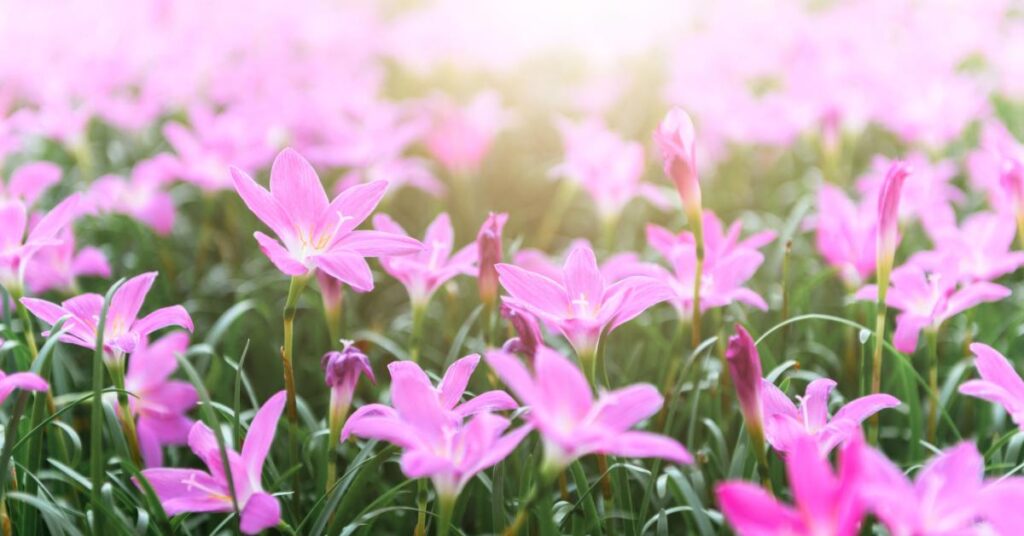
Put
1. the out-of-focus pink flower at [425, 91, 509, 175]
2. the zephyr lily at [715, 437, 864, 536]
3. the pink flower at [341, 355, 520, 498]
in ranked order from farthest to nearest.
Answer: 1. the out-of-focus pink flower at [425, 91, 509, 175]
2. the pink flower at [341, 355, 520, 498]
3. the zephyr lily at [715, 437, 864, 536]

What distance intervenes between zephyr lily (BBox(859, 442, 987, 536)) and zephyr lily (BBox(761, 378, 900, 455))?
211 millimetres

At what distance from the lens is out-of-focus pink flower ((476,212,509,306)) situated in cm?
137

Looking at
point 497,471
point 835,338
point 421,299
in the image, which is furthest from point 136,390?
point 835,338

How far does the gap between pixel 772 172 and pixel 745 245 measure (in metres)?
1.80

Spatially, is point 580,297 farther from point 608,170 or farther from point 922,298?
point 608,170

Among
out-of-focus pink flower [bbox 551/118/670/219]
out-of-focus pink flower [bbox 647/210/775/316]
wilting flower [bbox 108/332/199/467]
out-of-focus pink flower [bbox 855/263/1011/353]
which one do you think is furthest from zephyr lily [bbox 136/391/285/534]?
out-of-focus pink flower [bbox 551/118/670/219]

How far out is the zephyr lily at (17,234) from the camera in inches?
52.2

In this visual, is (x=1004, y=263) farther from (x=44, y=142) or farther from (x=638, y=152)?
(x=44, y=142)

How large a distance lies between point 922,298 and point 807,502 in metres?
0.80

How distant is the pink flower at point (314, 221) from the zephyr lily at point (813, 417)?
19.3 inches

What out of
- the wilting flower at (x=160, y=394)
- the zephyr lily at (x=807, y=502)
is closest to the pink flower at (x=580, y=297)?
the zephyr lily at (x=807, y=502)

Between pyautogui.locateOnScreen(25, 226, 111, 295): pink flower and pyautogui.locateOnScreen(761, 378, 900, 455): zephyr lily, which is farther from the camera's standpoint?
pyautogui.locateOnScreen(25, 226, 111, 295): pink flower

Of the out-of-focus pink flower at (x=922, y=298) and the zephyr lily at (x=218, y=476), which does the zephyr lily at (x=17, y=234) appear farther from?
the out-of-focus pink flower at (x=922, y=298)

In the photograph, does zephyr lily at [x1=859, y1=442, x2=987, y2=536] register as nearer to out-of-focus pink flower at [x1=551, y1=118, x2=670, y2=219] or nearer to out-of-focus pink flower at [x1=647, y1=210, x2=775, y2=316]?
out-of-focus pink flower at [x1=647, y1=210, x2=775, y2=316]
